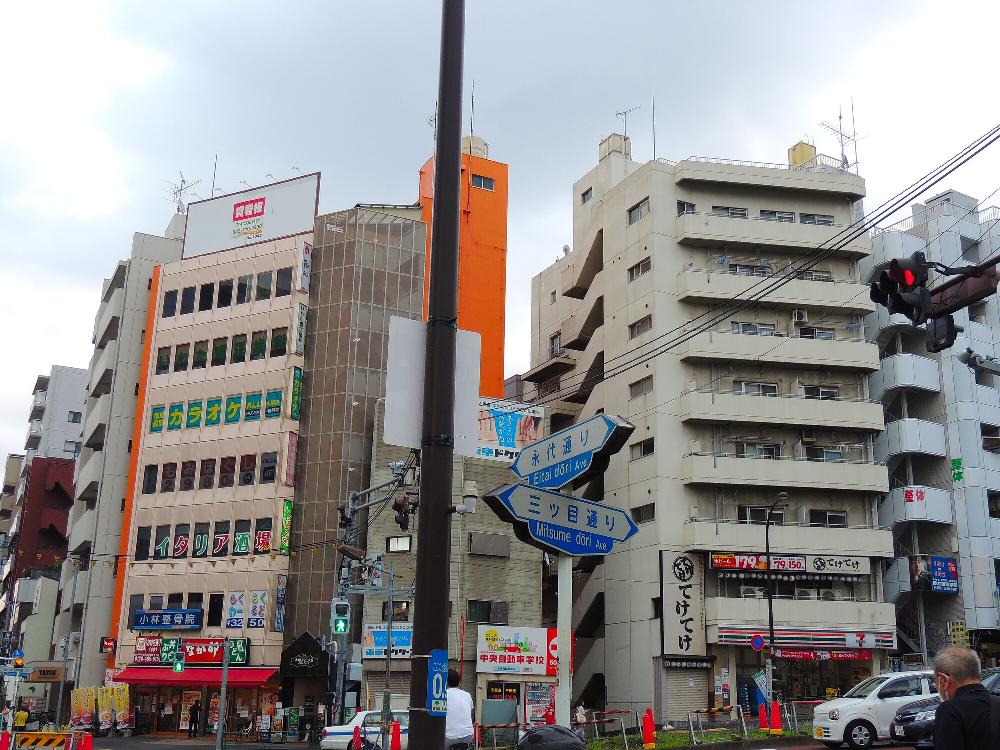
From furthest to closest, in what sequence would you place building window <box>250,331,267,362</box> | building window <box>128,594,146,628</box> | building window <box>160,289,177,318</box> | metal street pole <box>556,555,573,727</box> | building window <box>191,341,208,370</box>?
1. building window <box>160,289,177,318</box>
2. building window <box>191,341,208,370</box>
3. building window <box>250,331,267,362</box>
4. building window <box>128,594,146,628</box>
5. metal street pole <box>556,555,573,727</box>

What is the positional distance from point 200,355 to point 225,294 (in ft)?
11.8

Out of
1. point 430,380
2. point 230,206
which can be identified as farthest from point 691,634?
point 430,380

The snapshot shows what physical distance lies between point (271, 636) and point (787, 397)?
27481mm

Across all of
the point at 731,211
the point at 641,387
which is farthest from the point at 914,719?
the point at 731,211

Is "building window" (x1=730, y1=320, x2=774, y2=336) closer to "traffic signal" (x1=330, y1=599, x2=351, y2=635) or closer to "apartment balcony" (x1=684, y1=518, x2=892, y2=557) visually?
"apartment balcony" (x1=684, y1=518, x2=892, y2=557)

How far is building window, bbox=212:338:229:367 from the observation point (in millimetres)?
55562

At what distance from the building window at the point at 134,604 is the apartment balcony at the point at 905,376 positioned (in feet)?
129

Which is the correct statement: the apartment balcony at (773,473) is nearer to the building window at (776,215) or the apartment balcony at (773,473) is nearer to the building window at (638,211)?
the building window at (776,215)

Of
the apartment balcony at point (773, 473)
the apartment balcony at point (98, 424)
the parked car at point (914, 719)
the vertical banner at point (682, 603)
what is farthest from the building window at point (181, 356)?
the parked car at point (914, 719)

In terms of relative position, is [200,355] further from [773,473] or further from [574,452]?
[574,452]

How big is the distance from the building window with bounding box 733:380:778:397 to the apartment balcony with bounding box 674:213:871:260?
715 cm

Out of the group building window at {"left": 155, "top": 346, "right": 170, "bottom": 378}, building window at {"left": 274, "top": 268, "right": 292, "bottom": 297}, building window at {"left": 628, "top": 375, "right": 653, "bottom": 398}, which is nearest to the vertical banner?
building window at {"left": 628, "top": 375, "right": 653, "bottom": 398}

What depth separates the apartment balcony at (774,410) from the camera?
50.0 metres

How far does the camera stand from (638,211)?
55.4 metres
